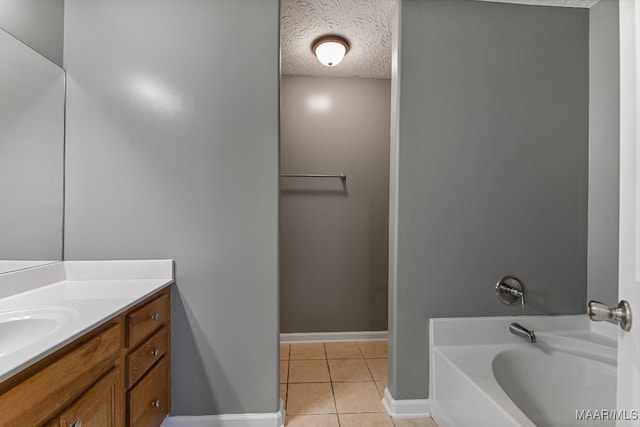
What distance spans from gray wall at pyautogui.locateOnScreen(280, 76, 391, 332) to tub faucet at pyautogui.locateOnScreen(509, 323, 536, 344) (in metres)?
1.10

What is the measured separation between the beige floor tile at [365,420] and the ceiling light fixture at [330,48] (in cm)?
232

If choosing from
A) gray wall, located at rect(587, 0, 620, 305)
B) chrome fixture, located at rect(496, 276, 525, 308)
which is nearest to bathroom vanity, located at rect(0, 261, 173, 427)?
chrome fixture, located at rect(496, 276, 525, 308)

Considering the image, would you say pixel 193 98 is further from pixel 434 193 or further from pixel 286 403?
pixel 286 403

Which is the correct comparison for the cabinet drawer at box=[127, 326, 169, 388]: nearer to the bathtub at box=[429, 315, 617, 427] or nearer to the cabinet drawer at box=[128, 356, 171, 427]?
the cabinet drawer at box=[128, 356, 171, 427]

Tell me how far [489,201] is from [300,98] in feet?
5.68

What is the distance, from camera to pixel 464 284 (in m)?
1.62

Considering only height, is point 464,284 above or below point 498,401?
above

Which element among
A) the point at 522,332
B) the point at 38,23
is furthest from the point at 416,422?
the point at 38,23

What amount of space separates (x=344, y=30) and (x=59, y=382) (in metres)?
2.27

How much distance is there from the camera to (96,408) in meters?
0.94

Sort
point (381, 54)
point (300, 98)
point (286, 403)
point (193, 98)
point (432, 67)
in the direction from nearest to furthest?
1. point (193, 98)
2. point (432, 67)
3. point (286, 403)
4. point (381, 54)
5. point (300, 98)

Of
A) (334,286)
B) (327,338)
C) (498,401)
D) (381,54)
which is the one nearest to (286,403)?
(327,338)

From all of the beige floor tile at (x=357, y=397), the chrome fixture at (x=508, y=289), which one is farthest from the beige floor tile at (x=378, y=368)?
the chrome fixture at (x=508, y=289)

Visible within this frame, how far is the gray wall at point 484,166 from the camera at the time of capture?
5.26 ft
